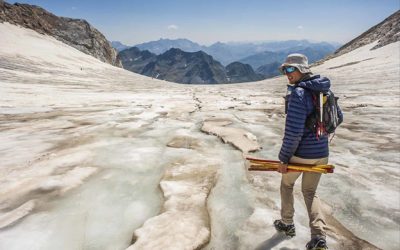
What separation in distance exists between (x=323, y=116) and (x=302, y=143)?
1.64 feet

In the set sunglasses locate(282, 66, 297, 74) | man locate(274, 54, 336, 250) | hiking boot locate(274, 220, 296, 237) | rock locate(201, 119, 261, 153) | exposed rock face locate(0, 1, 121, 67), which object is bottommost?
hiking boot locate(274, 220, 296, 237)

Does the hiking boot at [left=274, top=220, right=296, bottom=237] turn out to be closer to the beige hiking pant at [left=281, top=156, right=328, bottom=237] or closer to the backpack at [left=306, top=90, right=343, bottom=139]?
the beige hiking pant at [left=281, top=156, right=328, bottom=237]

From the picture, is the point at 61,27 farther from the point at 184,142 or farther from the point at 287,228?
the point at 287,228

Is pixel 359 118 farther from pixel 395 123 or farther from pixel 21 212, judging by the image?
pixel 21 212

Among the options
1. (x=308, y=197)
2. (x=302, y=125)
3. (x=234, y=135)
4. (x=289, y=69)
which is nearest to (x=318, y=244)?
(x=308, y=197)

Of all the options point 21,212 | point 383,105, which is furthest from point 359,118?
point 21,212

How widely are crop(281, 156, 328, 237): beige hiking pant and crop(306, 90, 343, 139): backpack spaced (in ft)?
1.60

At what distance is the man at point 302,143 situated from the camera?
4.55 meters

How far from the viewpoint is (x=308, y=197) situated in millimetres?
4945

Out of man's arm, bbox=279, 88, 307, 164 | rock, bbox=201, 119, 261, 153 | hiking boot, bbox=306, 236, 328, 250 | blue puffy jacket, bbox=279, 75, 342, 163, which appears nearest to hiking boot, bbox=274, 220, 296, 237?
hiking boot, bbox=306, 236, 328, 250

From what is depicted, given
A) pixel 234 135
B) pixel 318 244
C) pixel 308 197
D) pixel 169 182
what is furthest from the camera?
pixel 234 135

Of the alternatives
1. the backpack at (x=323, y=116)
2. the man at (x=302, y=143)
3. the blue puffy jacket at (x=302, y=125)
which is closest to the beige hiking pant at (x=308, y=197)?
the man at (x=302, y=143)

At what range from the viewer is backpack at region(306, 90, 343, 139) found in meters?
4.59

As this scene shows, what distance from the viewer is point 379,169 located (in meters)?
8.00
